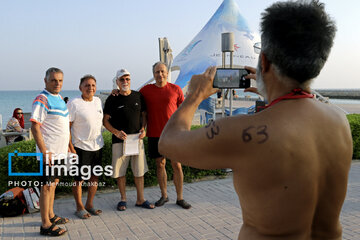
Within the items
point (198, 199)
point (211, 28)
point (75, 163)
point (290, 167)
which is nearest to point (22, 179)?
point (75, 163)

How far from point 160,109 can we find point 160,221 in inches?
63.1

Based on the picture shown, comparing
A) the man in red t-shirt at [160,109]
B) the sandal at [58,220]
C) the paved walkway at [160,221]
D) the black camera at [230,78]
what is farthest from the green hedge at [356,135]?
the black camera at [230,78]

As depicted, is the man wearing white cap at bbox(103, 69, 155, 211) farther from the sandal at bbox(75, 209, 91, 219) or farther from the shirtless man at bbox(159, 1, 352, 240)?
the shirtless man at bbox(159, 1, 352, 240)

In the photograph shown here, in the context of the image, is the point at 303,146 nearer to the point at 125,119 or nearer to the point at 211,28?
the point at 125,119

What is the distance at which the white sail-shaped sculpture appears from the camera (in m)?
16.1

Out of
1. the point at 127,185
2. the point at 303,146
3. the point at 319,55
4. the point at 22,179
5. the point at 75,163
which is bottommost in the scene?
the point at 127,185

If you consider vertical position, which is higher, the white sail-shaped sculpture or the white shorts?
the white sail-shaped sculpture

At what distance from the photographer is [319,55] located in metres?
1.11

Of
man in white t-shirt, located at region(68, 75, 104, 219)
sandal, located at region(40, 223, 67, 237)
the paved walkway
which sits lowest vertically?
the paved walkway

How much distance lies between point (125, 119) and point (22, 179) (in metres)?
2.08

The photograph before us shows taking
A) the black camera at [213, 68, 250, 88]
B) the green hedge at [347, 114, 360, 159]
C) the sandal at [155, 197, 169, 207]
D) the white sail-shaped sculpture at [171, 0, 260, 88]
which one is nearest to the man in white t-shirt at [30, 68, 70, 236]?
the sandal at [155, 197, 169, 207]

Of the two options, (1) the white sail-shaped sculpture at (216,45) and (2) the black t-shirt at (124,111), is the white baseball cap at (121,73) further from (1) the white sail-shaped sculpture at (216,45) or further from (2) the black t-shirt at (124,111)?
(1) the white sail-shaped sculpture at (216,45)

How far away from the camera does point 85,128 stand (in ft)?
13.8

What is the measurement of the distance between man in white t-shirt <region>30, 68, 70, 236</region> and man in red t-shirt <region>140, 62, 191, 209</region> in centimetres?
131
